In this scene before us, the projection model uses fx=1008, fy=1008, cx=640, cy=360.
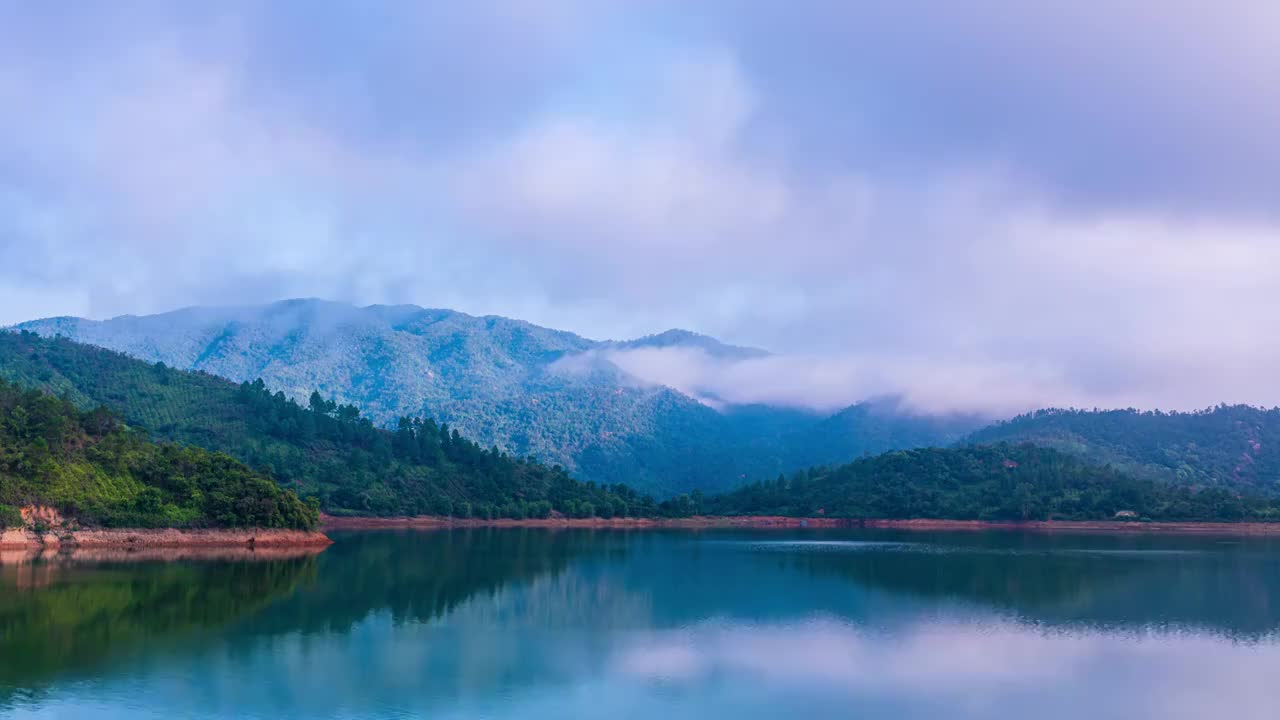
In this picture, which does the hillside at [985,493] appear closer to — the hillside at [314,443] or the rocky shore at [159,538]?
the hillside at [314,443]

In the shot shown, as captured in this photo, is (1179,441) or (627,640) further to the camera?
(1179,441)

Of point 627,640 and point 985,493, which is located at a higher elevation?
point 985,493

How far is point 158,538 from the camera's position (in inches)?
2520

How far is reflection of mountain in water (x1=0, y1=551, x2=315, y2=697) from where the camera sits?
27719mm

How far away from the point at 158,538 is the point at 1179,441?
163541mm

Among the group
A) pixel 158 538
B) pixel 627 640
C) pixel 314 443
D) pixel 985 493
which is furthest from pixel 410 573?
pixel 985 493

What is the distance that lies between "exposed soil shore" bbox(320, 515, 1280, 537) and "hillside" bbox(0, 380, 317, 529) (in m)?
30.8

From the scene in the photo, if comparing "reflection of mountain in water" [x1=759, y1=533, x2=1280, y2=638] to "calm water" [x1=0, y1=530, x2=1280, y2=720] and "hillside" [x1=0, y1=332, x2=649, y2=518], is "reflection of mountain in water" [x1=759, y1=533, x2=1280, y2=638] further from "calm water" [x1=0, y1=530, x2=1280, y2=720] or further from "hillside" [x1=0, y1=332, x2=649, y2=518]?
"hillside" [x1=0, y1=332, x2=649, y2=518]

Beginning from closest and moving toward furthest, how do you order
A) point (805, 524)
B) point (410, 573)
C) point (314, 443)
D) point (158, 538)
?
point (410, 573) < point (158, 538) < point (314, 443) < point (805, 524)

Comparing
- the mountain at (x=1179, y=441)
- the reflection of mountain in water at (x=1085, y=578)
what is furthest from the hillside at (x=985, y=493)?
the reflection of mountain in water at (x=1085, y=578)

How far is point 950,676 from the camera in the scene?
2848cm

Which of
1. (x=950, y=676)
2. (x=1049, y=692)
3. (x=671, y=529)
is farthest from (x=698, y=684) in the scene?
(x=671, y=529)

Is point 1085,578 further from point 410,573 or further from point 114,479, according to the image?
point 114,479

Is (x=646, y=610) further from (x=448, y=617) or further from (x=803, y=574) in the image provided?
(x=803, y=574)
